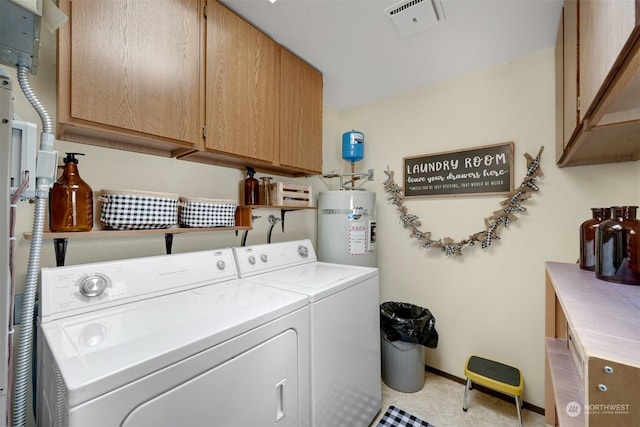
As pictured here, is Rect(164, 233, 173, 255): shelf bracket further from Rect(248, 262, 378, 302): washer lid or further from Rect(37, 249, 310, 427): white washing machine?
Rect(248, 262, 378, 302): washer lid

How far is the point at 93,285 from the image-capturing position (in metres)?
1.05

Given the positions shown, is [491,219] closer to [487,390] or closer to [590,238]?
[590,238]

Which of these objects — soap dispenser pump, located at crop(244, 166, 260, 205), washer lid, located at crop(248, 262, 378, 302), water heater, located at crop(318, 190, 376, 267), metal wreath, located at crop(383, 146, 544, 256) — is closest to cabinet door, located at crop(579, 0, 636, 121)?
metal wreath, located at crop(383, 146, 544, 256)

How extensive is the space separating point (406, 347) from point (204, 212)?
1.74 m

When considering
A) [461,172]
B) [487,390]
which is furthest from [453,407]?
[461,172]

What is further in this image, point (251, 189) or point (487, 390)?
point (487, 390)

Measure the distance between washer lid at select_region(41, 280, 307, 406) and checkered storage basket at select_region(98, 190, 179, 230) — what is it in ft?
1.16

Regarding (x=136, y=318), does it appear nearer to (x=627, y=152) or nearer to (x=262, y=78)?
(x=262, y=78)

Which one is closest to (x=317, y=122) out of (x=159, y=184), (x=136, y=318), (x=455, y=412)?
(x=159, y=184)

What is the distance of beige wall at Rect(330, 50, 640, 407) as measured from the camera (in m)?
1.77

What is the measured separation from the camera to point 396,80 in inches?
89.0

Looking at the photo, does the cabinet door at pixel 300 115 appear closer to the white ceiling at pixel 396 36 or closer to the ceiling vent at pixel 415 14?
the white ceiling at pixel 396 36

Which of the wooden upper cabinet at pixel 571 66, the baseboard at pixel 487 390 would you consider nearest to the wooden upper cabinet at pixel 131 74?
the wooden upper cabinet at pixel 571 66

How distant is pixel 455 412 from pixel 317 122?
2324mm
